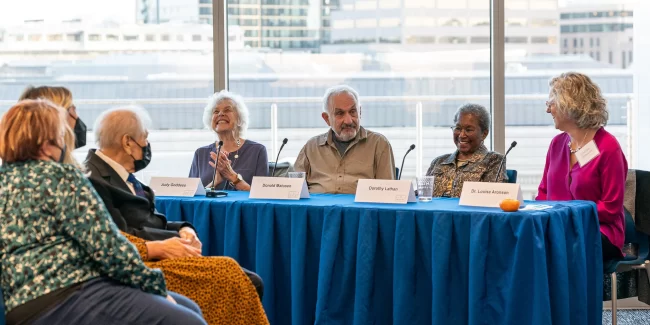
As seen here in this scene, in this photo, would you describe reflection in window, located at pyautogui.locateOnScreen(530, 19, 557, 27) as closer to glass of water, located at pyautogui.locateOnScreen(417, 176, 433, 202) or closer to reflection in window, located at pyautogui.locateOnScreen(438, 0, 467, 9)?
reflection in window, located at pyautogui.locateOnScreen(438, 0, 467, 9)

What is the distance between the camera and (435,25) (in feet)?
17.9

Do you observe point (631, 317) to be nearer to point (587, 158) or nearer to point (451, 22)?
point (587, 158)

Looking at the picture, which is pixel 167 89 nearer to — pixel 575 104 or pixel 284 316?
pixel 284 316

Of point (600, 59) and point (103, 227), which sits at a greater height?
point (600, 59)

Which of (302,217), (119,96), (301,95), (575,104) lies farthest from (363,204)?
(119,96)

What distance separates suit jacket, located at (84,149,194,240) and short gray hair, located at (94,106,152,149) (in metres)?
0.07

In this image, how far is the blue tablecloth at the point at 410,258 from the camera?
3197 millimetres

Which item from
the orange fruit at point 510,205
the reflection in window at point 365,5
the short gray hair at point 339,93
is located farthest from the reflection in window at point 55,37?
the orange fruit at point 510,205

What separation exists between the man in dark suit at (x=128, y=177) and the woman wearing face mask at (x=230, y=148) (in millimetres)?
1261

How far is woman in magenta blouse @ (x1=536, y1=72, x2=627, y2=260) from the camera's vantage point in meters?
3.75

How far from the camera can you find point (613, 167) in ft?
12.4

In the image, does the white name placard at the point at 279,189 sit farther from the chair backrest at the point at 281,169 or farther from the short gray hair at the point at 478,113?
the short gray hair at the point at 478,113

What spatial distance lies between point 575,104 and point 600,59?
1603 millimetres

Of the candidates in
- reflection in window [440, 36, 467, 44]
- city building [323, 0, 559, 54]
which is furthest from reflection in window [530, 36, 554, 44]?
reflection in window [440, 36, 467, 44]
